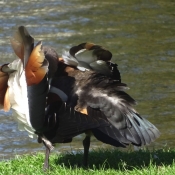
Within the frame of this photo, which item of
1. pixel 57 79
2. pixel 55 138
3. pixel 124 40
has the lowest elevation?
pixel 124 40

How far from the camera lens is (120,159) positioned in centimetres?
688

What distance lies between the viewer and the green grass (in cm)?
621

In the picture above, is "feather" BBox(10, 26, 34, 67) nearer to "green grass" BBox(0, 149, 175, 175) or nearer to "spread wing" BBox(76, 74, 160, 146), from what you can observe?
"spread wing" BBox(76, 74, 160, 146)

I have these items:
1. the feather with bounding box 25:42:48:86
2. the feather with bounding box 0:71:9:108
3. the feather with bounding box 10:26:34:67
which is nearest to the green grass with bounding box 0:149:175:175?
the feather with bounding box 0:71:9:108

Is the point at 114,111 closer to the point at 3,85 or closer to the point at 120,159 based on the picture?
the point at 120,159

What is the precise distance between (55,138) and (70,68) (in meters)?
0.82

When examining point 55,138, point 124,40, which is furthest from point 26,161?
point 124,40

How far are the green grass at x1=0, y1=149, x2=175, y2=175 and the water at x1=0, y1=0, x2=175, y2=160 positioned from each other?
1.72 metres

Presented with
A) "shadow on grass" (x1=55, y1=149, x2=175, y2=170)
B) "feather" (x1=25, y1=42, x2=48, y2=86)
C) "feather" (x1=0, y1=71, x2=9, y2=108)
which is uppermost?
"feather" (x1=25, y1=42, x2=48, y2=86)

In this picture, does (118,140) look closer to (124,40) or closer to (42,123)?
(42,123)

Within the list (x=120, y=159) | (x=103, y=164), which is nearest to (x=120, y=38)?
(x=120, y=159)

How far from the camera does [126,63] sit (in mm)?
13281

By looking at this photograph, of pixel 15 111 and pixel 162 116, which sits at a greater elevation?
pixel 15 111

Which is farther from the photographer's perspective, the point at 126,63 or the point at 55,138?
the point at 126,63
